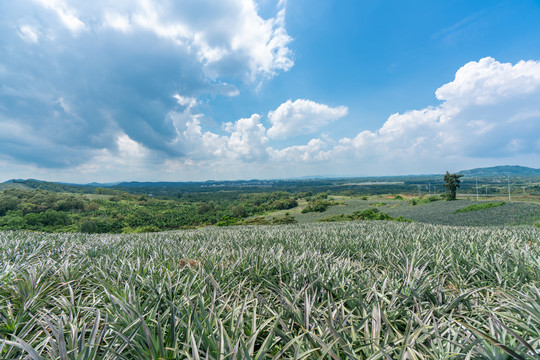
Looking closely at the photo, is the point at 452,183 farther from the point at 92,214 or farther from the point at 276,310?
the point at 92,214

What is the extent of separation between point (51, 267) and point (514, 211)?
104ft

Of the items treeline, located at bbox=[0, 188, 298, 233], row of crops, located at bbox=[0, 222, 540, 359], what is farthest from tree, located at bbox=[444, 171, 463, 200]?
row of crops, located at bbox=[0, 222, 540, 359]

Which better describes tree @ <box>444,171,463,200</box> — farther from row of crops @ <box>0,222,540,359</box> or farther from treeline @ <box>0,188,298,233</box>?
row of crops @ <box>0,222,540,359</box>

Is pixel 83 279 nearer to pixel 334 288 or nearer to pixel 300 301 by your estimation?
pixel 300 301

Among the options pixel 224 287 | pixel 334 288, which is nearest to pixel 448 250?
pixel 334 288

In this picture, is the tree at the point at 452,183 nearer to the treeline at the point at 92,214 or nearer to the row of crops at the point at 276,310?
the treeline at the point at 92,214

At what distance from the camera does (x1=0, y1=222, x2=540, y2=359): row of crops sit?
1.46m

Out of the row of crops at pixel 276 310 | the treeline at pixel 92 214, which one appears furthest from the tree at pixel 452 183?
the row of crops at pixel 276 310

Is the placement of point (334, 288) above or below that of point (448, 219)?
above

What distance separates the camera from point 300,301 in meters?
2.39

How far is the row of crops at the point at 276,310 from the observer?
1464 millimetres

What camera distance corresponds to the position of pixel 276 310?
7.45 feet

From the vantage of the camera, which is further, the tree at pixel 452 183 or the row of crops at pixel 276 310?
the tree at pixel 452 183

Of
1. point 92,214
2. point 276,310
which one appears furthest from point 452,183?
point 92,214
